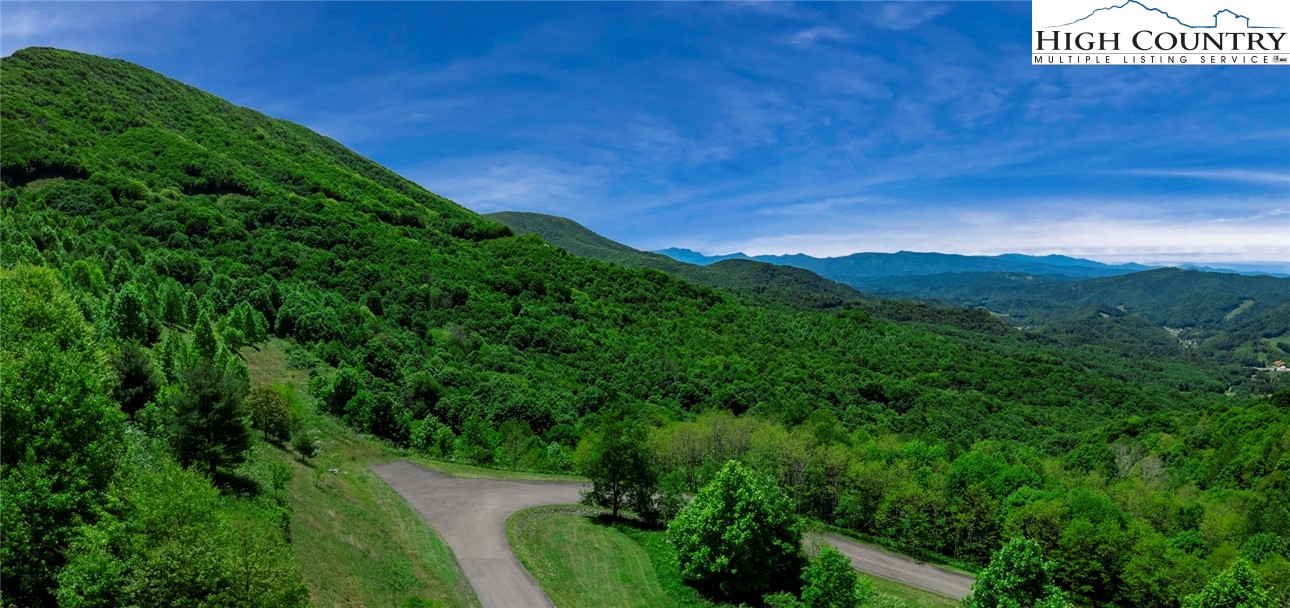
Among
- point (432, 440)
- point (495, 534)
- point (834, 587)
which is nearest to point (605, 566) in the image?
point (495, 534)

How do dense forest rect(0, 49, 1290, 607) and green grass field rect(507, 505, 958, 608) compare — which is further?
green grass field rect(507, 505, 958, 608)

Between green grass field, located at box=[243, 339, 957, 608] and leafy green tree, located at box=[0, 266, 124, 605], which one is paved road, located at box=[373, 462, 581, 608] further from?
leafy green tree, located at box=[0, 266, 124, 605]

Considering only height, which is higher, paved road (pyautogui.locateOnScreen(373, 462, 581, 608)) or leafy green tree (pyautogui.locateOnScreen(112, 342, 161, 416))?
leafy green tree (pyautogui.locateOnScreen(112, 342, 161, 416))

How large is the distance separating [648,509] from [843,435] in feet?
86.6

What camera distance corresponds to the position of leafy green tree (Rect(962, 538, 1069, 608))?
2066 cm

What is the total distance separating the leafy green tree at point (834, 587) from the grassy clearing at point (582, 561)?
7592 mm

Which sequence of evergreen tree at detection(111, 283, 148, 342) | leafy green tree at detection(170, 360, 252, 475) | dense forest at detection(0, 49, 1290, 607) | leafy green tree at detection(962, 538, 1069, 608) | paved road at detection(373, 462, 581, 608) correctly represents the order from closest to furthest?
dense forest at detection(0, 49, 1290, 607) < leafy green tree at detection(962, 538, 1069, 608) < leafy green tree at detection(170, 360, 252, 475) < paved road at detection(373, 462, 581, 608) < evergreen tree at detection(111, 283, 148, 342)

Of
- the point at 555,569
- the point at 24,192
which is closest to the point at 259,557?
the point at 555,569

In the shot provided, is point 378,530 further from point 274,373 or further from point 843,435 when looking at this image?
point 843,435

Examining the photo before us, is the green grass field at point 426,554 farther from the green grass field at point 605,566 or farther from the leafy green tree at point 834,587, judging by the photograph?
the leafy green tree at point 834,587

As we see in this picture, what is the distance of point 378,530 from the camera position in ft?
94.0

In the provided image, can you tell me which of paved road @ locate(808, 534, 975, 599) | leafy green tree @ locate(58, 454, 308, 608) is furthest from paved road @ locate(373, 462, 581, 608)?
paved road @ locate(808, 534, 975, 599)

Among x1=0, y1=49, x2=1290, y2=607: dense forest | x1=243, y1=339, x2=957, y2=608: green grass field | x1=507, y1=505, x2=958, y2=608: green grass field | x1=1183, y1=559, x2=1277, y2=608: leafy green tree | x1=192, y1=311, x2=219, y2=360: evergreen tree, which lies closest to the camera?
x1=0, y1=49, x2=1290, y2=607: dense forest

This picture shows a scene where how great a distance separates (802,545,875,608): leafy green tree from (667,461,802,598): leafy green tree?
13.5ft
